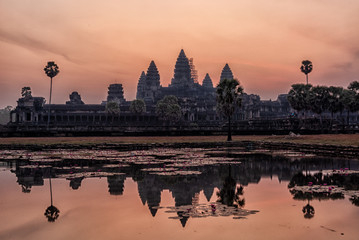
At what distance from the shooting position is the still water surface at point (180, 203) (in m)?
9.47

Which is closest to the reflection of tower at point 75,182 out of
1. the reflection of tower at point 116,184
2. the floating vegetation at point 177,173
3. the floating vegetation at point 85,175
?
the floating vegetation at point 85,175

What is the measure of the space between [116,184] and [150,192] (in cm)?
248

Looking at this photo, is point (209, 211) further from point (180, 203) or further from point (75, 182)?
point (75, 182)

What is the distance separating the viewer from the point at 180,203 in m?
12.6

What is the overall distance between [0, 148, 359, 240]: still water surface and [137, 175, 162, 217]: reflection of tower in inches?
1.2

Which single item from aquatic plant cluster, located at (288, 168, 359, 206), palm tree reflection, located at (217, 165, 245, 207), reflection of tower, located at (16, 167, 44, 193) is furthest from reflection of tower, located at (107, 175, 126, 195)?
aquatic plant cluster, located at (288, 168, 359, 206)

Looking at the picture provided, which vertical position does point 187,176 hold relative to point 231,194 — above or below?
above

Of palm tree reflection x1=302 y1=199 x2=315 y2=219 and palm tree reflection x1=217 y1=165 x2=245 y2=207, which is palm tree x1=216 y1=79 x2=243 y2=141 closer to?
palm tree reflection x1=217 y1=165 x2=245 y2=207

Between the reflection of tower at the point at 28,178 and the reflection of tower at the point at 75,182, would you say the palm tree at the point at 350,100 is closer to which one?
the reflection of tower at the point at 28,178

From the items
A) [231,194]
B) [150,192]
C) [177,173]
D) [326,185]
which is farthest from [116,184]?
[326,185]

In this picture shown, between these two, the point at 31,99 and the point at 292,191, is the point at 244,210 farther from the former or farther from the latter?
the point at 31,99

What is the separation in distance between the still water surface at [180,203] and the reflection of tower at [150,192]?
1.2 inches

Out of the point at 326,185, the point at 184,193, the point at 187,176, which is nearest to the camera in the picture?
the point at 184,193

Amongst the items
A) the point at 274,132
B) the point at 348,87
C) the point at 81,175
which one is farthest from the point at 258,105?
the point at 81,175
